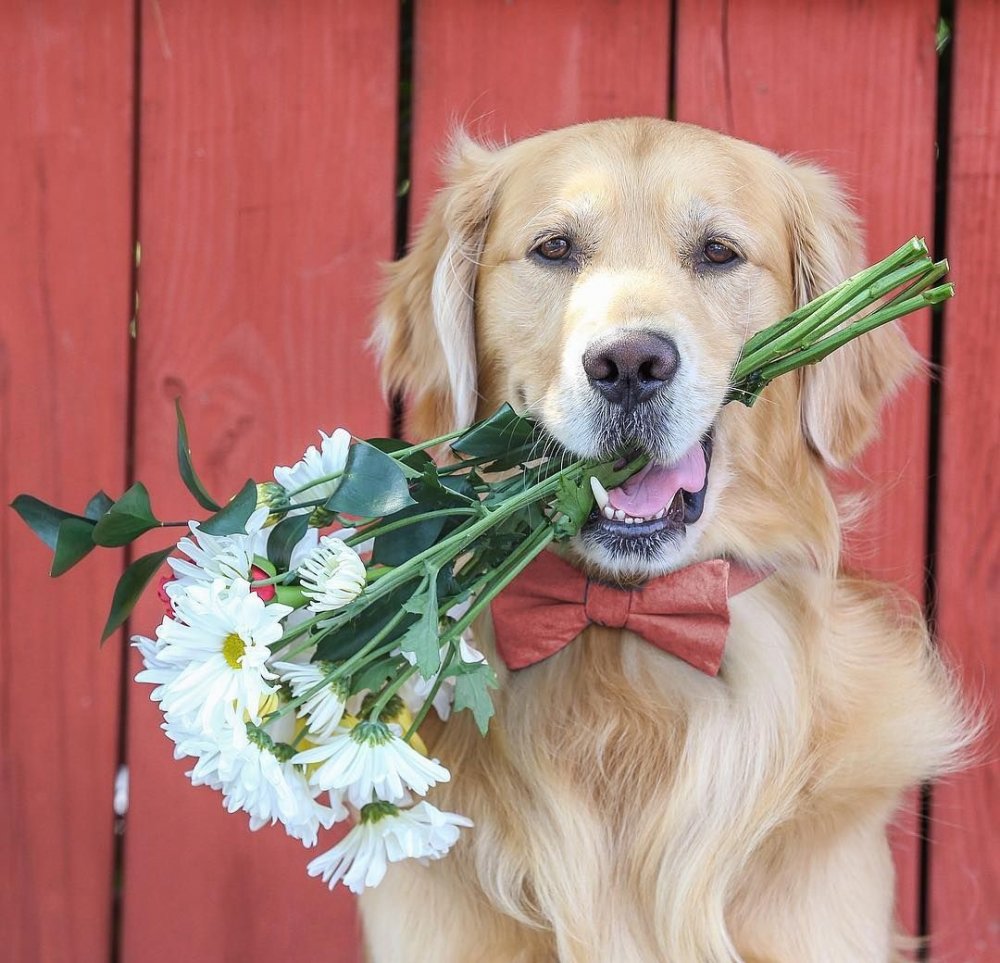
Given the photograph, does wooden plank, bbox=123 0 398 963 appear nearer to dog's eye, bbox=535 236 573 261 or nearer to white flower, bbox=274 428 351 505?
dog's eye, bbox=535 236 573 261

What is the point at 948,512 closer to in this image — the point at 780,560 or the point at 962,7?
the point at 780,560

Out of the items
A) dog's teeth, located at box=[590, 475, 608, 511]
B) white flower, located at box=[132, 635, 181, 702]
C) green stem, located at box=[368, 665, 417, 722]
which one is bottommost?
green stem, located at box=[368, 665, 417, 722]

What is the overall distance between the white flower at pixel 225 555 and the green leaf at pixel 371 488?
90 mm

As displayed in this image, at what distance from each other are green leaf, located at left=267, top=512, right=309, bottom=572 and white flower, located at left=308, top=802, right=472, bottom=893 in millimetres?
319

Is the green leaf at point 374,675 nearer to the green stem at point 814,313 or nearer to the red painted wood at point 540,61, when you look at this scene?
the green stem at point 814,313

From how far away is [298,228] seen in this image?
2.52m

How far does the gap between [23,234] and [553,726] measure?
59.6 inches

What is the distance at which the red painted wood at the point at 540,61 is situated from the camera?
2.47 meters

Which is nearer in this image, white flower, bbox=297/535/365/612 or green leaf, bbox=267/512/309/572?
white flower, bbox=297/535/365/612

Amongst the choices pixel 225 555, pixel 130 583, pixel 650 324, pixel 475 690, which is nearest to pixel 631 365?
pixel 650 324

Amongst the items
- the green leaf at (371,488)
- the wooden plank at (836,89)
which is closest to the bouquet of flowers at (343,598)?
the green leaf at (371,488)

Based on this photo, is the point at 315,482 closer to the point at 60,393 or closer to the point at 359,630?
the point at 359,630

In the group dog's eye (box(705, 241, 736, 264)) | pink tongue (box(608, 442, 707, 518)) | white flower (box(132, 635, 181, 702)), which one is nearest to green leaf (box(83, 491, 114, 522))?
white flower (box(132, 635, 181, 702))

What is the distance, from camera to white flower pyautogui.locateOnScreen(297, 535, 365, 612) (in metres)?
1.35
